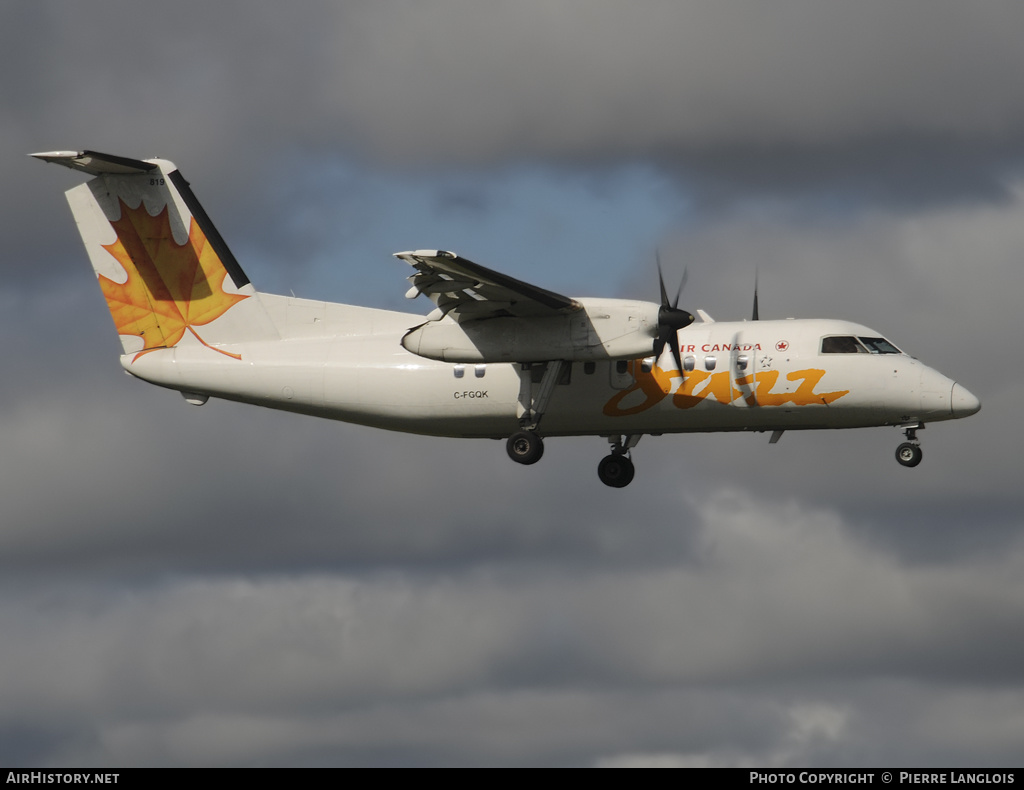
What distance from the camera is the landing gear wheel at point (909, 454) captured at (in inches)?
1169

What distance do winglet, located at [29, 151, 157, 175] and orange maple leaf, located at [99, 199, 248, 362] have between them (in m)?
0.72

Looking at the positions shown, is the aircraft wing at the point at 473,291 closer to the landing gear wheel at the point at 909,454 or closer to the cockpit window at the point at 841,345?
the cockpit window at the point at 841,345

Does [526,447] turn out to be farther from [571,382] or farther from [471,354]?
[471,354]

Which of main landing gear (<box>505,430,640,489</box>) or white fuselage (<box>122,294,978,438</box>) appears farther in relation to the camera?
main landing gear (<box>505,430,640,489</box>)

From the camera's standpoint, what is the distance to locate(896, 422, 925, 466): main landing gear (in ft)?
97.3

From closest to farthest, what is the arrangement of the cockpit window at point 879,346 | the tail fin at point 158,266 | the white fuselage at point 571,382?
the white fuselage at point 571,382, the cockpit window at point 879,346, the tail fin at point 158,266

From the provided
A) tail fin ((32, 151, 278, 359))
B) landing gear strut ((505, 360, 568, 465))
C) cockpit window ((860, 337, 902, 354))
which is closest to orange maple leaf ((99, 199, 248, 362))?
tail fin ((32, 151, 278, 359))

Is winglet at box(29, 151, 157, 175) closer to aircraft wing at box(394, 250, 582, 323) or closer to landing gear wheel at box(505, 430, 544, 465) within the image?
aircraft wing at box(394, 250, 582, 323)

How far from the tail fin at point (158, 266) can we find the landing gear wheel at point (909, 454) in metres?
12.7

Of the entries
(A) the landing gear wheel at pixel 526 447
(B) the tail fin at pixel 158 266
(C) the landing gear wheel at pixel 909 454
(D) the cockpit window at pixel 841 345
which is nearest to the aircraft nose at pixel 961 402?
(C) the landing gear wheel at pixel 909 454

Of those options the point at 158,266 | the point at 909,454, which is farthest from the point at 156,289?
the point at 909,454

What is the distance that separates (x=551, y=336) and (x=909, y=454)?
7241 millimetres
